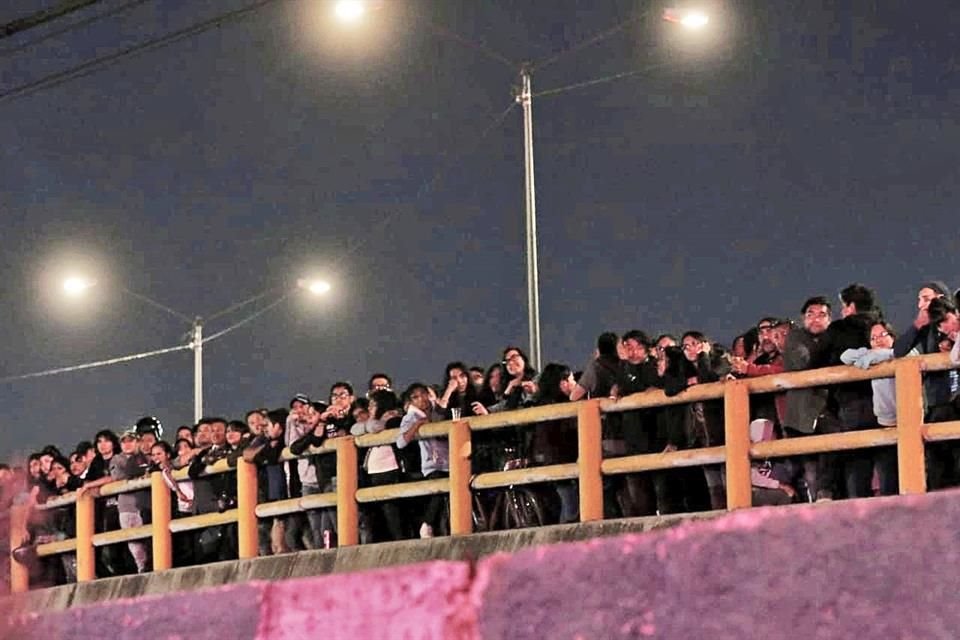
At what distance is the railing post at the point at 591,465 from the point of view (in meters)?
13.5

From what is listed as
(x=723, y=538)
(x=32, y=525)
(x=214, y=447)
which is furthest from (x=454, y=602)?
(x=32, y=525)

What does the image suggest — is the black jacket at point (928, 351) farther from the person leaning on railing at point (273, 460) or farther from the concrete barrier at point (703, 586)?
the person leaning on railing at point (273, 460)

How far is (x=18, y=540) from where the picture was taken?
21.4m

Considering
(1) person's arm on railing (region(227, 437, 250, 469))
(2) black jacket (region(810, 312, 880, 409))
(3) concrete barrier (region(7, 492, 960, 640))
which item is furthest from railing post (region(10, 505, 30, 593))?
(2) black jacket (region(810, 312, 880, 409))

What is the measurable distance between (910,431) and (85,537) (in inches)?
413

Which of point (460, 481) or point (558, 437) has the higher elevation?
point (558, 437)

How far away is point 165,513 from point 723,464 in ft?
23.8

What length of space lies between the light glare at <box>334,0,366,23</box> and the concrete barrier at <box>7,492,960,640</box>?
7405mm

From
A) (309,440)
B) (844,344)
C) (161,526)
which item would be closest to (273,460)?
(309,440)

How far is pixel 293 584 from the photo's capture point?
15352mm

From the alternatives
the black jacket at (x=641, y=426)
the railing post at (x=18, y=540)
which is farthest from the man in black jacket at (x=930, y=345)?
the railing post at (x=18, y=540)

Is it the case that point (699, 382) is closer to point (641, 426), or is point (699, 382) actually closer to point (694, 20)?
point (641, 426)

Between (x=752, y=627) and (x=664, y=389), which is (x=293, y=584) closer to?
(x=664, y=389)

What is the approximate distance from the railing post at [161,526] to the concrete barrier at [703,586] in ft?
12.8
